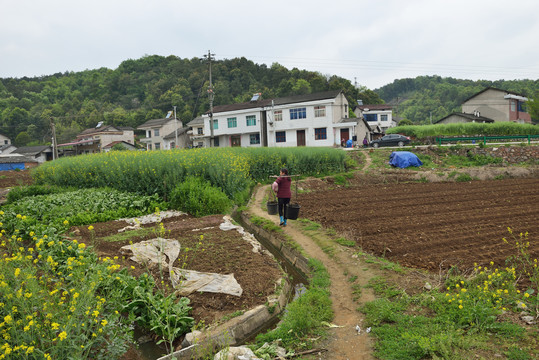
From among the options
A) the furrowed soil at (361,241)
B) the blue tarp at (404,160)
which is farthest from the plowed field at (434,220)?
the blue tarp at (404,160)

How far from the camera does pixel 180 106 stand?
220ft

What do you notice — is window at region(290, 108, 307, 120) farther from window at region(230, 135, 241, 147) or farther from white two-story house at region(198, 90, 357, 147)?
window at region(230, 135, 241, 147)

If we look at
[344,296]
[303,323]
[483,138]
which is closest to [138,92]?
[483,138]

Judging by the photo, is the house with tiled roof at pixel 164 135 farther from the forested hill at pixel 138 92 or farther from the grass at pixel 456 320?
the grass at pixel 456 320

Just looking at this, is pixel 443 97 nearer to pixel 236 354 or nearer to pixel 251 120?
pixel 251 120

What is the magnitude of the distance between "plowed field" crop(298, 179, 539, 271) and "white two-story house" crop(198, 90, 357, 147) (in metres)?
21.7

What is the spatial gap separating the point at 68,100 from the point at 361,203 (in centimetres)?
7588

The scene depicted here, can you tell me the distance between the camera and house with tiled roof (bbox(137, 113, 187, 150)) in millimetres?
55969

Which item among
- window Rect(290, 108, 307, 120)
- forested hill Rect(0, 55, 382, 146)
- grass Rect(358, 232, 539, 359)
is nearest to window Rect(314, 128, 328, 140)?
window Rect(290, 108, 307, 120)

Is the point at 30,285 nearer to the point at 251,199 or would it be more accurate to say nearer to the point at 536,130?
the point at 251,199

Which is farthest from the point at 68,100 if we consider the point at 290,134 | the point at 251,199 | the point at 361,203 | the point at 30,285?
the point at 30,285

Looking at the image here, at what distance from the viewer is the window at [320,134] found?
131 feet

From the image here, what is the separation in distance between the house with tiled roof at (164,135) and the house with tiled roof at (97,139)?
139 inches

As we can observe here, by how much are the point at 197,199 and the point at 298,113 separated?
29490 millimetres
